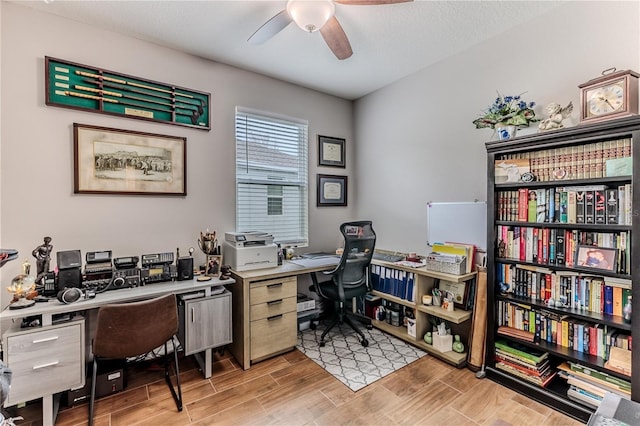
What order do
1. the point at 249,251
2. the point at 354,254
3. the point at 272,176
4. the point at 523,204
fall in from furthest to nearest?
the point at 272,176 → the point at 354,254 → the point at 249,251 → the point at 523,204

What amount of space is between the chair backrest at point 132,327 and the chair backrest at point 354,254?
1.38m

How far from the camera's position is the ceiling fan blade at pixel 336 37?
1890 millimetres

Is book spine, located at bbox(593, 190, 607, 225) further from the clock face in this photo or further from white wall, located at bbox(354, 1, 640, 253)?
white wall, located at bbox(354, 1, 640, 253)

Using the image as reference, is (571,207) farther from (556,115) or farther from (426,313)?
(426,313)

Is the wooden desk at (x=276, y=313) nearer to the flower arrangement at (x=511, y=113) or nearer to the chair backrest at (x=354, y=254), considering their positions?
the chair backrest at (x=354, y=254)

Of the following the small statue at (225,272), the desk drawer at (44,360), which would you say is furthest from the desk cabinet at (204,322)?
the desk drawer at (44,360)

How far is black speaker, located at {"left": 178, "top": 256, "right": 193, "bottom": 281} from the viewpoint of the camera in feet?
7.61

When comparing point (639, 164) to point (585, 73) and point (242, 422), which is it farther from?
point (242, 422)

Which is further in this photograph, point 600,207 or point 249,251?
point 249,251

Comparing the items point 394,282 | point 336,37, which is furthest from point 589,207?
point 336,37

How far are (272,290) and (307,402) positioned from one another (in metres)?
0.87

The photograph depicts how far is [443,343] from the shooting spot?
8.28ft

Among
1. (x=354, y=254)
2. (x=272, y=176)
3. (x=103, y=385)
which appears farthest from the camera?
(x=272, y=176)

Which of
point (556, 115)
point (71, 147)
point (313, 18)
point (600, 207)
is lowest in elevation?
point (600, 207)
